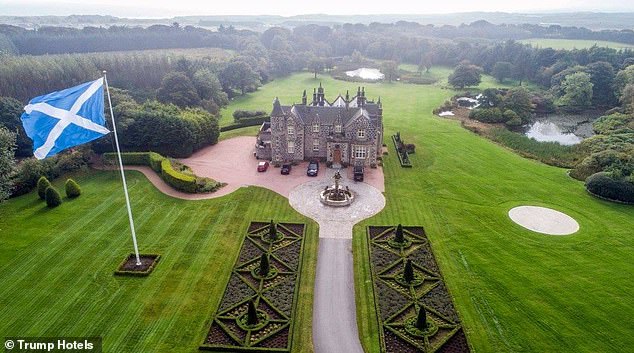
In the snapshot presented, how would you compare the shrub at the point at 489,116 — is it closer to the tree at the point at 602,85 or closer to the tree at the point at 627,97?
the tree at the point at 627,97

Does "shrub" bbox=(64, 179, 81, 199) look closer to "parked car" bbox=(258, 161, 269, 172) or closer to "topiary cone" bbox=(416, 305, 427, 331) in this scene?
"parked car" bbox=(258, 161, 269, 172)

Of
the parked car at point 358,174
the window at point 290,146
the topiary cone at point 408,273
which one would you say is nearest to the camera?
the topiary cone at point 408,273

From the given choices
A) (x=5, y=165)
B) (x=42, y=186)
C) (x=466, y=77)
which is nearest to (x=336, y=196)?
(x=42, y=186)

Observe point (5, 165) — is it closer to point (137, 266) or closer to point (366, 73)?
point (137, 266)

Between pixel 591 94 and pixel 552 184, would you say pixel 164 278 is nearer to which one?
pixel 552 184

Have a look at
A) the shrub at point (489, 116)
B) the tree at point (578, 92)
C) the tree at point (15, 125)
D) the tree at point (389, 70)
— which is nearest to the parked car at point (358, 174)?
the shrub at point (489, 116)
